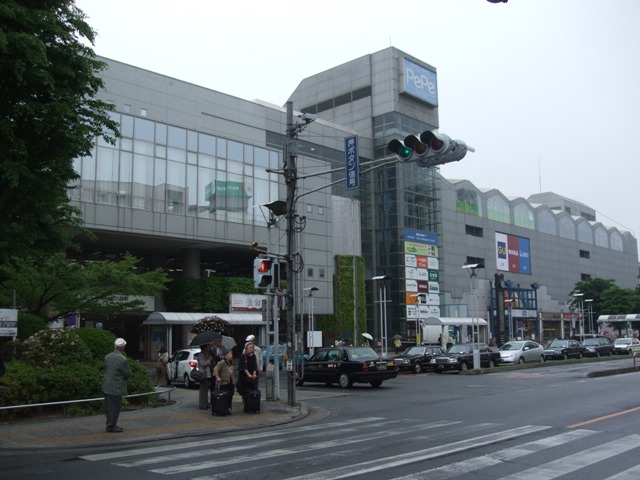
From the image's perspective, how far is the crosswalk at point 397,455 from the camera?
27.2 feet

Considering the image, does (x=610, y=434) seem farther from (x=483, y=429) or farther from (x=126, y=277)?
(x=126, y=277)

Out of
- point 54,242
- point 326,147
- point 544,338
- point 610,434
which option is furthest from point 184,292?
point 544,338

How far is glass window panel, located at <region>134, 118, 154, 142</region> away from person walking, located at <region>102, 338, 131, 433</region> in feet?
106

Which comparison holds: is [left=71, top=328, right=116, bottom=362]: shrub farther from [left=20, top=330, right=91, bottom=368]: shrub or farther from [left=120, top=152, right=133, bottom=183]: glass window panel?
[left=120, top=152, right=133, bottom=183]: glass window panel

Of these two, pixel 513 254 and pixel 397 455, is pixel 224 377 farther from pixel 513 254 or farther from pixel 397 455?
pixel 513 254

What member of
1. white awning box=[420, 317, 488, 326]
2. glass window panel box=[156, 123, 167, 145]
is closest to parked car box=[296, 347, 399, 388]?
glass window panel box=[156, 123, 167, 145]

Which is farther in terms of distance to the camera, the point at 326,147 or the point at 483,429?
the point at 326,147

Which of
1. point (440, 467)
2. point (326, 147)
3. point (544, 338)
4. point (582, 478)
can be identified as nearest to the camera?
point (582, 478)

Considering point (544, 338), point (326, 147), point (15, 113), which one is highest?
point (326, 147)

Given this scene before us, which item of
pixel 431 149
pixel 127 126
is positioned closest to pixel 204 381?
pixel 431 149

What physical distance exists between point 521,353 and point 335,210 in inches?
1073

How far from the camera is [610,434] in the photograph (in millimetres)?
11039

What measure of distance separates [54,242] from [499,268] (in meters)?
76.1

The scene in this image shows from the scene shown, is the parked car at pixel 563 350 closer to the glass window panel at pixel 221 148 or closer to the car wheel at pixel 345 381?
the car wheel at pixel 345 381
